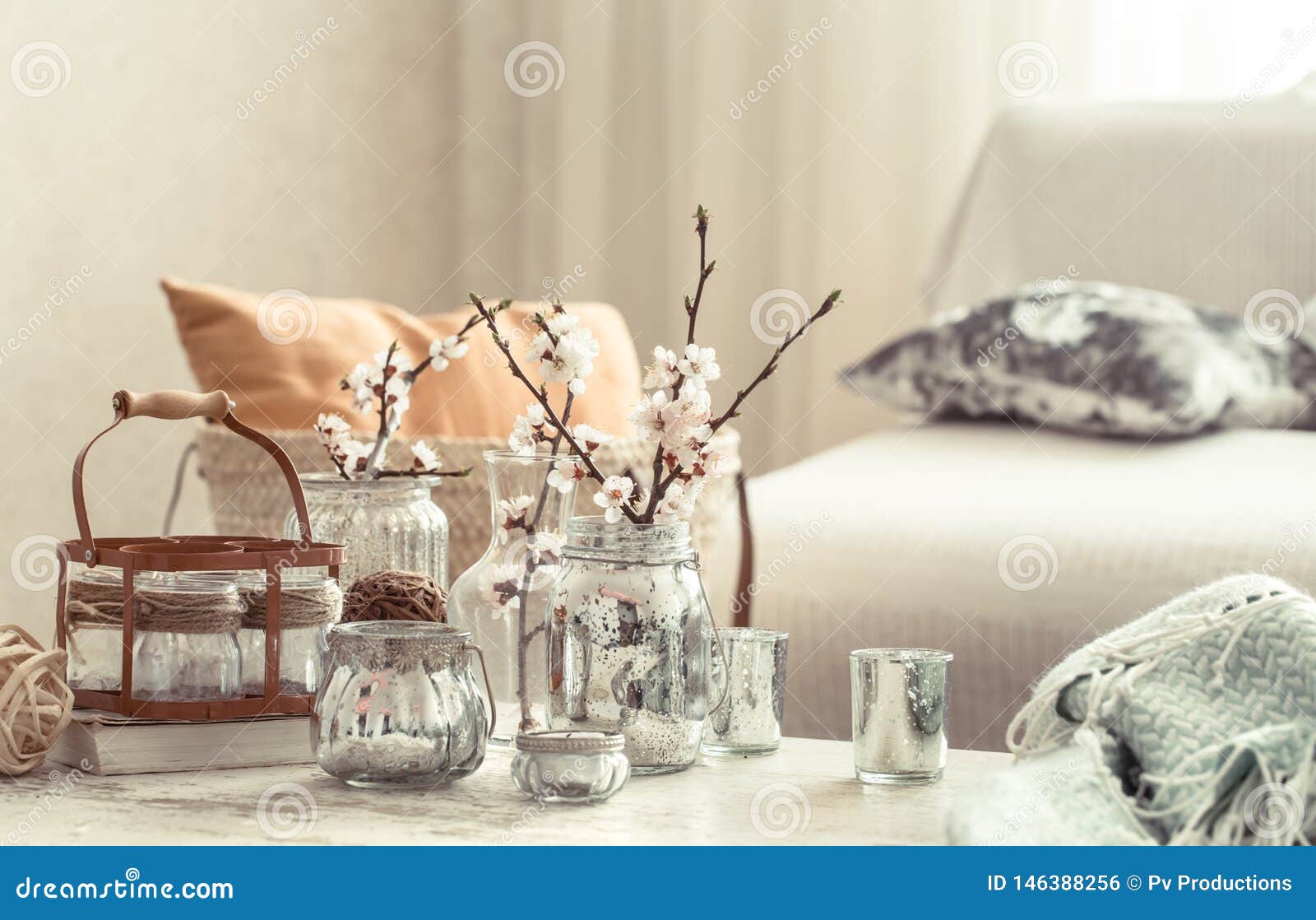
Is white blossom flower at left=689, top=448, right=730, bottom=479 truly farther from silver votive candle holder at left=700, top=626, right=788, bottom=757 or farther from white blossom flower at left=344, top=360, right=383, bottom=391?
white blossom flower at left=344, top=360, right=383, bottom=391

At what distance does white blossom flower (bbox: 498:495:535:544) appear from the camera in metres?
0.91

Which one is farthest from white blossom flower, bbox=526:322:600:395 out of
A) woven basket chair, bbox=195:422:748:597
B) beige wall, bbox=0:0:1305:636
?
beige wall, bbox=0:0:1305:636

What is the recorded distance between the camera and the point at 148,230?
2.18 m

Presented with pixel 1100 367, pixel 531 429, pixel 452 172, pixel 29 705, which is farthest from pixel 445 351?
pixel 452 172

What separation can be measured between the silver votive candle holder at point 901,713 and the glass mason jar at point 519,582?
8.1 inches

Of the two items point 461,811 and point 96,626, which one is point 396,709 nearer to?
point 461,811

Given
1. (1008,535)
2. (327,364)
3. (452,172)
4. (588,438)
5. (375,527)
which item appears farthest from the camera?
(452,172)

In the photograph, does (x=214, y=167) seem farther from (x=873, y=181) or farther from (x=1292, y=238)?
(x=1292, y=238)

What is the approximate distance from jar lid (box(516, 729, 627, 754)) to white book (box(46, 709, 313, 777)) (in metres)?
0.15

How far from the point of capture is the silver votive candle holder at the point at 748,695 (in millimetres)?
886

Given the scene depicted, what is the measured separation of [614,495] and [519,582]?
14 cm

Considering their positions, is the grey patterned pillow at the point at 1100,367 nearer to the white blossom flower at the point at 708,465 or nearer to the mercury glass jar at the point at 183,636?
the white blossom flower at the point at 708,465

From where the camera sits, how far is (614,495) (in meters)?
0.81
